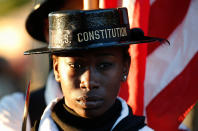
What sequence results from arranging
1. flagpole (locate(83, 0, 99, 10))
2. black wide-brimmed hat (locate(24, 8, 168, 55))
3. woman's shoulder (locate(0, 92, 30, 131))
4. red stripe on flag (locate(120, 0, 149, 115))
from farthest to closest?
woman's shoulder (locate(0, 92, 30, 131)) → red stripe on flag (locate(120, 0, 149, 115)) → flagpole (locate(83, 0, 99, 10)) → black wide-brimmed hat (locate(24, 8, 168, 55))

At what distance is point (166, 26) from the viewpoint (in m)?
2.90

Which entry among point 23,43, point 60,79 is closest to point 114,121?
point 60,79

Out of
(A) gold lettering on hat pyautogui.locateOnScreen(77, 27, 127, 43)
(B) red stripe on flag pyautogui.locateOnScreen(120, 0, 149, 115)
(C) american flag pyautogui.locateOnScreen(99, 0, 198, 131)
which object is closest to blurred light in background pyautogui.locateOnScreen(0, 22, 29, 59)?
(C) american flag pyautogui.locateOnScreen(99, 0, 198, 131)

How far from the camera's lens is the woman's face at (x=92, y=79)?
6.12 feet

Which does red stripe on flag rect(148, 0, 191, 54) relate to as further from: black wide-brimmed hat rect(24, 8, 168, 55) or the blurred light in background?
the blurred light in background

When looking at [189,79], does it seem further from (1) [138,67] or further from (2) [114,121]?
(2) [114,121]

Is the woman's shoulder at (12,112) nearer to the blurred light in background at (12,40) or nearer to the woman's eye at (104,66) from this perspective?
the woman's eye at (104,66)

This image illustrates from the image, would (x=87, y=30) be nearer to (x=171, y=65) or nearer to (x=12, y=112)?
(x=171, y=65)

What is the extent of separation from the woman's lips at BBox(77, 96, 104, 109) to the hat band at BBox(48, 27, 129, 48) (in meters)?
0.26

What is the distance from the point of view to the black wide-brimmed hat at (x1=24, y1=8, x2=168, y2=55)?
185 centimetres

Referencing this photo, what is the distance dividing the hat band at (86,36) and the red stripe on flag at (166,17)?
100cm

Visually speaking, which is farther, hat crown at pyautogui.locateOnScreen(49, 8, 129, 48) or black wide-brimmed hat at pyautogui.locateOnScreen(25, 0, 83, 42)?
black wide-brimmed hat at pyautogui.locateOnScreen(25, 0, 83, 42)

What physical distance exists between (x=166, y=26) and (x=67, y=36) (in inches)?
48.1

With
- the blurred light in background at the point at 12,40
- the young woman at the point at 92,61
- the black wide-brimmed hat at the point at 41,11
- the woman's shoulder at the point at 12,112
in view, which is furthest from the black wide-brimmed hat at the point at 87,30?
the blurred light in background at the point at 12,40
